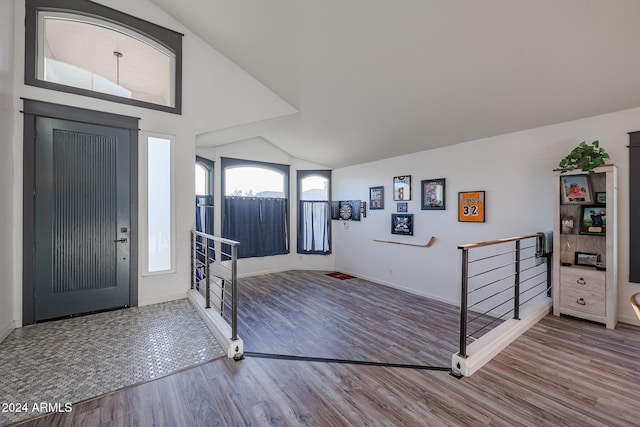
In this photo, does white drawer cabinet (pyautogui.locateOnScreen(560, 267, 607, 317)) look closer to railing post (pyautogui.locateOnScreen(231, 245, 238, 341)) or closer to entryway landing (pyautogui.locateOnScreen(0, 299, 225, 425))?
railing post (pyautogui.locateOnScreen(231, 245, 238, 341))

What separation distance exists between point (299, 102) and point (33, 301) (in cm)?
408

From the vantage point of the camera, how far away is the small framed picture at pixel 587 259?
118 inches

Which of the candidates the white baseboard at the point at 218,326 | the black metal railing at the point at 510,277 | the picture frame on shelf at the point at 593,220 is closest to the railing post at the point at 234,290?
the white baseboard at the point at 218,326

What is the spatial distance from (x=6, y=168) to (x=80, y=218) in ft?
2.54

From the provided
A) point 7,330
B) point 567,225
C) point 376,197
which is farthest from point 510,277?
point 7,330

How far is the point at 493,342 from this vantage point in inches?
93.0

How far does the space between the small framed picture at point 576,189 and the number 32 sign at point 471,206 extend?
3.12 ft

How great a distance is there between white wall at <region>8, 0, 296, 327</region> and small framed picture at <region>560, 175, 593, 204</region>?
3.68 meters

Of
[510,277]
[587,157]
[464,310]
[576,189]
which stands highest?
[587,157]

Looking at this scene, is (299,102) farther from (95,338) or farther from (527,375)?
(527,375)

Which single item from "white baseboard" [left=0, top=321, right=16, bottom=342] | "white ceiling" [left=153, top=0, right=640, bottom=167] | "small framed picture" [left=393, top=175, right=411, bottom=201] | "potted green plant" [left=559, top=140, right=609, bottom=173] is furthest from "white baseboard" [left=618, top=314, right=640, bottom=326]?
"white baseboard" [left=0, top=321, right=16, bottom=342]

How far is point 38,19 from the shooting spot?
303 cm

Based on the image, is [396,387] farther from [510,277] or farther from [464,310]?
[510,277]

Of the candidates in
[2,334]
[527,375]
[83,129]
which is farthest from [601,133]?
[2,334]
